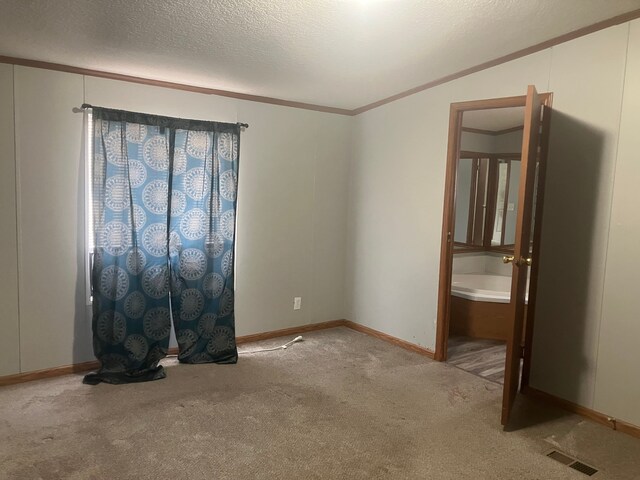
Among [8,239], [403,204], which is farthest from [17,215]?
[403,204]

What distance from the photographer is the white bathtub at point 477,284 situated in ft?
14.4

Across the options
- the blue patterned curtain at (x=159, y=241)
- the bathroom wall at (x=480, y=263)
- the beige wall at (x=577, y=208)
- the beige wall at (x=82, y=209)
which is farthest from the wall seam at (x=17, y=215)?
the bathroom wall at (x=480, y=263)

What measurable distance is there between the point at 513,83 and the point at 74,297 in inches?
133

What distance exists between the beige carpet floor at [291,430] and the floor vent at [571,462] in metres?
0.04

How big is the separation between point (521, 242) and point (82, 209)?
286cm

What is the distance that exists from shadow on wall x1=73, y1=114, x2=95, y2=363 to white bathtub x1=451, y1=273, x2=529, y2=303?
10.2 ft

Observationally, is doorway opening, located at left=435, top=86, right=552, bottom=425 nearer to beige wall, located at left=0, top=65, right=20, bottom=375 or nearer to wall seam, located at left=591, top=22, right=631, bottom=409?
wall seam, located at left=591, top=22, right=631, bottom=409

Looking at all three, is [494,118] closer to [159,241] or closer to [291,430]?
[159,241]

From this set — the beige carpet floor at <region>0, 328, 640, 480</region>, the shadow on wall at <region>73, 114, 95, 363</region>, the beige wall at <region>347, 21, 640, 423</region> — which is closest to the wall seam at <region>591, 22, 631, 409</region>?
the beige wall at <region>347, 21, 640, 423</region>

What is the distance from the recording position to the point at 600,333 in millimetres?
2801

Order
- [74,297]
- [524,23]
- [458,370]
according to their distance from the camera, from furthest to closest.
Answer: [458,370]
[74,297]
[524,23]

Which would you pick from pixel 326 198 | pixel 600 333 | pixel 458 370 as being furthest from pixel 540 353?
pixel 326 198

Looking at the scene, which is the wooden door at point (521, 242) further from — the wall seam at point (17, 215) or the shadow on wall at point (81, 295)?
the wall seam at point (17, 215)

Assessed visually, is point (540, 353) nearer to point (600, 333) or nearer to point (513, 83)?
point (600, 333)
